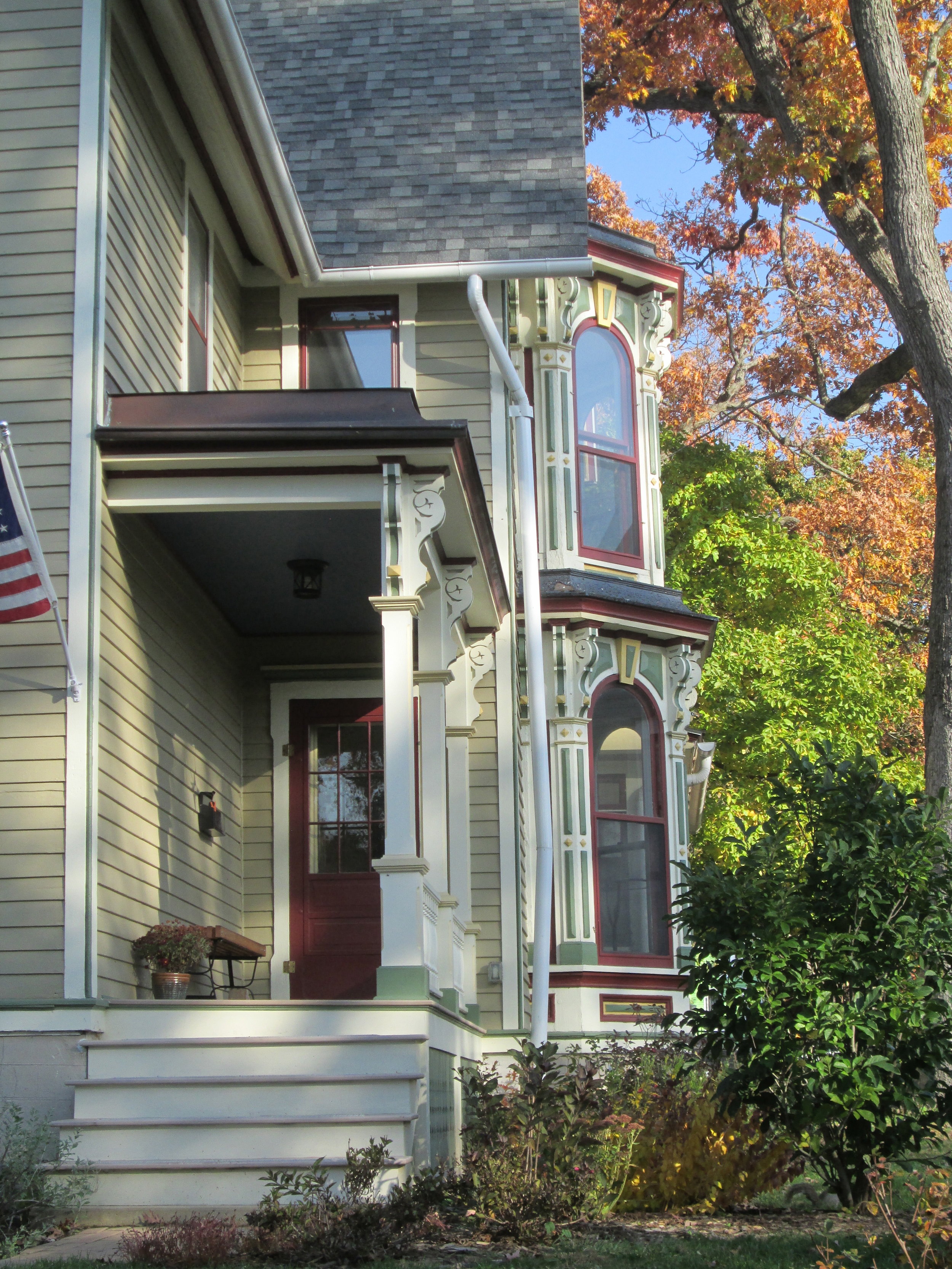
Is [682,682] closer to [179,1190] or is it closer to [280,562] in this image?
[280,562]

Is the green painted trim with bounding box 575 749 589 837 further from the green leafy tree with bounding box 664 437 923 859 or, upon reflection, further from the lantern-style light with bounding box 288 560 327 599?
the green leafy tree with bounding box 664 437 923 859

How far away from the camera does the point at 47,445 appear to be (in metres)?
7.68

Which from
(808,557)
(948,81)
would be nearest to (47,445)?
(948,81)

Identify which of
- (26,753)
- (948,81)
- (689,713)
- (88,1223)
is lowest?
(88,1223)

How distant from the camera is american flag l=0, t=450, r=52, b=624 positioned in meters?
6.98

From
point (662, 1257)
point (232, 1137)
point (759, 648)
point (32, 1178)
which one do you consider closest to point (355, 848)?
point (232, 1137)

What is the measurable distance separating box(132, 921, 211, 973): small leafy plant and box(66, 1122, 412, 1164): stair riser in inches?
48.7

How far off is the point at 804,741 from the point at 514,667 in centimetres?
928

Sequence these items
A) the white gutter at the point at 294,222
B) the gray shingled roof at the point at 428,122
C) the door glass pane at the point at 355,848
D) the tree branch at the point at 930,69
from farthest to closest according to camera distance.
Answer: the tree branch at the point at 930,69 → the gray shingled roof at the point at 428,122 → the door glass pane at the point at 355,848 → the white gutter at the point at 294,222

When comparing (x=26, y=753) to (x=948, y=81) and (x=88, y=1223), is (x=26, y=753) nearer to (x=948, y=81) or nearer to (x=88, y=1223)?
(x=88, y=1223)

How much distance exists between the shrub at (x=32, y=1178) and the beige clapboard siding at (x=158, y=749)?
2.52 feet

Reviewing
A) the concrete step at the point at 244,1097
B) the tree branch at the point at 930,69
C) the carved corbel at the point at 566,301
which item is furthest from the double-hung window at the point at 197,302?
the tree branch at the point at 930,69

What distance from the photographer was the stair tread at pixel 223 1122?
21.8 ft

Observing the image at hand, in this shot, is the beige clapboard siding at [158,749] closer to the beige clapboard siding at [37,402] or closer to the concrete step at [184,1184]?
the beige clapboard siding at [37,402]
